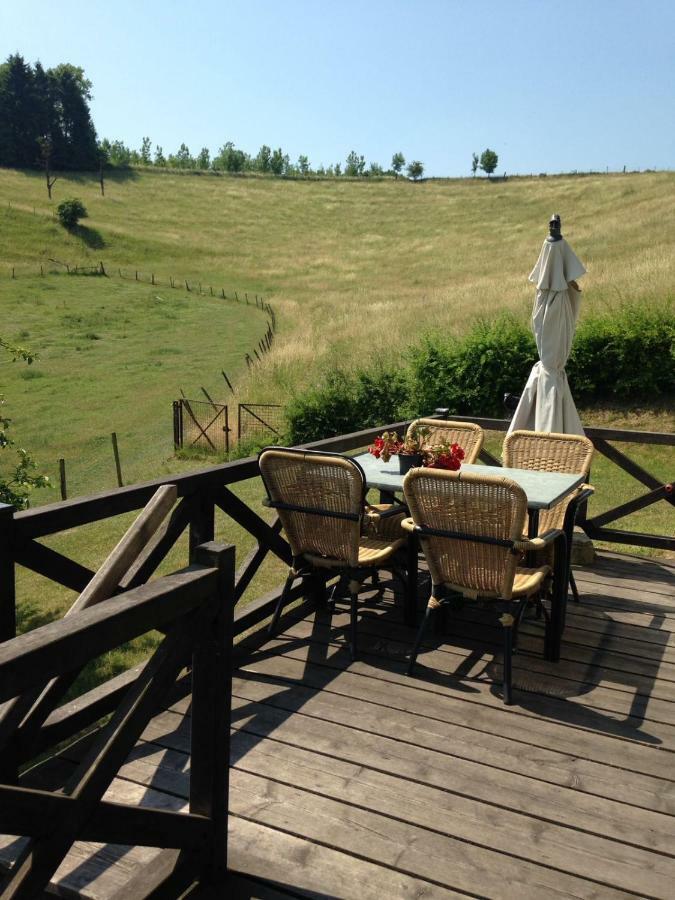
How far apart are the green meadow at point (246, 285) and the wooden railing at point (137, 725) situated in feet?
17.1

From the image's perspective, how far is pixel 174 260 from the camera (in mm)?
49344

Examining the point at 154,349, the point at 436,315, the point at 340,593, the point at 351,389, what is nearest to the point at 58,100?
the point at 154,349

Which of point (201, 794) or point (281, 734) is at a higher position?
point (201, 794)

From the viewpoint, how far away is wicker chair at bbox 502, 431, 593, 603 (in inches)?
197

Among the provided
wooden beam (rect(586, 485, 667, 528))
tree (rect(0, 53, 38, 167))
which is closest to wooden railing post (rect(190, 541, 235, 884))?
wooden beam (rect(586, 485, 667, 528))

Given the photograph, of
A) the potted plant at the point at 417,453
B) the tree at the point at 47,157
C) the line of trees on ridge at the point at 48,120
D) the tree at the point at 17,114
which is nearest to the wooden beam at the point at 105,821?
the potted plant at the point at 417,453

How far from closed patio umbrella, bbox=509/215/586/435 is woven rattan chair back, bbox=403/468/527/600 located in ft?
8.55

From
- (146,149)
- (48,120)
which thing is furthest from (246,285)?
(146,149)

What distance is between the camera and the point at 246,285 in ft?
144

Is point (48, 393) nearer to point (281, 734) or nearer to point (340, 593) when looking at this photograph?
point (340, 593)

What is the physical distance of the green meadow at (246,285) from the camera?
56.0ft

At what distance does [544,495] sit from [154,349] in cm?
2509

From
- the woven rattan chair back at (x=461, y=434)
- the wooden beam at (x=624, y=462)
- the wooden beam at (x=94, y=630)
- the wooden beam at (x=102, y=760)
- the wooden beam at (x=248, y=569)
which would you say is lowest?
the wooden beam at (x=248, y=569)

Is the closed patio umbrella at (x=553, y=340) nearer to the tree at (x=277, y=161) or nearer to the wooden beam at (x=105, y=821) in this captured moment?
the wooden beam at (x=105, y=821)
